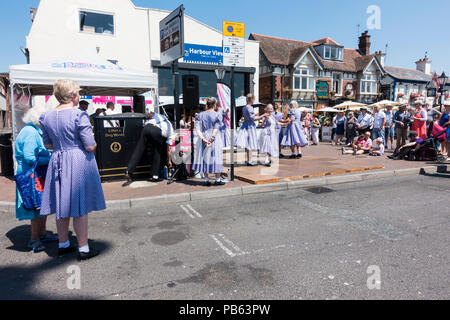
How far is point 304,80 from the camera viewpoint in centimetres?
3216

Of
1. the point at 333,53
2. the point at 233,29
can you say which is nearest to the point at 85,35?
the point at 233,29

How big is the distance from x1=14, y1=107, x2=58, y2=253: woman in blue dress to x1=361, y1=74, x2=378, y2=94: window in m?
38.8

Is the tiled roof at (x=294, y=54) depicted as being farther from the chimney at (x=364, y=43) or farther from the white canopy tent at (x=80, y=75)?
the white canopy tent at (x=80, y=75)

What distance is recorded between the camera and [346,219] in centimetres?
461

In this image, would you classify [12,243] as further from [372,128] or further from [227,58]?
[372,128]

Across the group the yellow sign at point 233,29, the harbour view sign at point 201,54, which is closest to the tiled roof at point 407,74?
the harbour view sign at point 201,54

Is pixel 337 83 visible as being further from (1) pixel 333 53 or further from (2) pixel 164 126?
(2) pixel 164 126

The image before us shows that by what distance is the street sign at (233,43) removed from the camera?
21.1ft

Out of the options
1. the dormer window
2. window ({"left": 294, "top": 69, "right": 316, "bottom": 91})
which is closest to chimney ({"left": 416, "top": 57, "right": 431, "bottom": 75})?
the dormer window

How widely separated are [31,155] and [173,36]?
4.68m

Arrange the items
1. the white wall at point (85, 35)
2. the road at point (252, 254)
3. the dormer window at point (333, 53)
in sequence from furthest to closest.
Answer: the dormer window at point (333, 53), the white wall at point (85, 35), the road at point (252, 254)

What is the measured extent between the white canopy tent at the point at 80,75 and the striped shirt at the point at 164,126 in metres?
1.48
